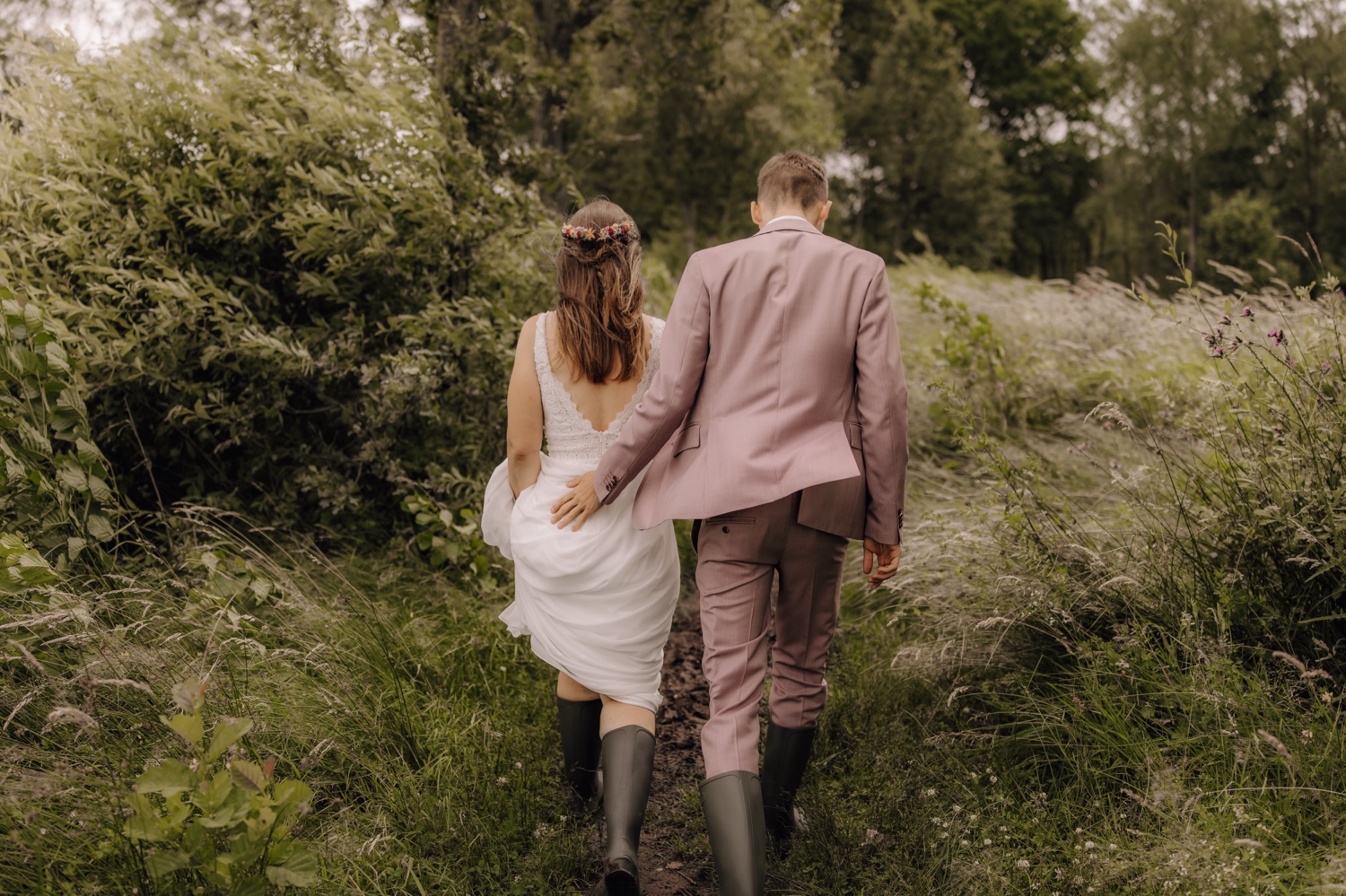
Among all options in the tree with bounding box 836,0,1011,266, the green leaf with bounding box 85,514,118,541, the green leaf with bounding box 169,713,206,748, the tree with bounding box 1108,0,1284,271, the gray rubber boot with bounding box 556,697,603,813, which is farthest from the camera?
the tree with bounding box 1108,0,1284,271

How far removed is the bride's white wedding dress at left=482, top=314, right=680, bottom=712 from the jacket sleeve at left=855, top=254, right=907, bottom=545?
29.3 inches

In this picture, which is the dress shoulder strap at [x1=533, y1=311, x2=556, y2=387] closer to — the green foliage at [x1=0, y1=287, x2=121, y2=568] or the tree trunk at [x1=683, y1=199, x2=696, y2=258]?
the green foliage at [x1=0, y1=287, x2=121, y2=568]

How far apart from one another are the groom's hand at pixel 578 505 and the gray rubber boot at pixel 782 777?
933 millimetres

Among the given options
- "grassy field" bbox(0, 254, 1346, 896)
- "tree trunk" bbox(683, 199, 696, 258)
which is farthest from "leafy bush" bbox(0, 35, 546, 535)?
"tree trunk" bbox(683, 199, 696, 258)

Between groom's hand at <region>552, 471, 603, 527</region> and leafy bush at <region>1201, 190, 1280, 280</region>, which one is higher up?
leafy bush at <region>1201, 190, 1280, 280</region>

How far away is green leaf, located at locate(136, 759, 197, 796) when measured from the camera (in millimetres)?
1936

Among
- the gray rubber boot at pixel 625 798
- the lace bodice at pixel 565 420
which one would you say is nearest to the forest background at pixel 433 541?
the gray rubber boot at pixel 625 798

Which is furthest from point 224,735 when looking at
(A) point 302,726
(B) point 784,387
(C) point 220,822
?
(B) point 784,387

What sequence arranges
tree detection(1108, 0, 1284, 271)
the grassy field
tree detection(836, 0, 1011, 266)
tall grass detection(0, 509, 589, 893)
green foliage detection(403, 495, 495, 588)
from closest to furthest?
tall grass detection(0, 509, 589, 893) → the grassy field → green foliage detection(403, 495, 495, 588) → tree detection(836, 0, 1011, 266) → tree detection(1108, 0, 1284, 271)

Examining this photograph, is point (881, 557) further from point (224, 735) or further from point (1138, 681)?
point (224, 735)

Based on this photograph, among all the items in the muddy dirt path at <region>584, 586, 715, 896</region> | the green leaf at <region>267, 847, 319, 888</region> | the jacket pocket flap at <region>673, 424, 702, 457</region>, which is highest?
the jacket pocket flap at <region>673, 424, 702, 457</region>

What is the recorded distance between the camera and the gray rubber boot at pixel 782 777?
2963 millimetres

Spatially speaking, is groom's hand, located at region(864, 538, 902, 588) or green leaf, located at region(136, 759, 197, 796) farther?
groom's hand, located at region(864, 538, 902, 588)

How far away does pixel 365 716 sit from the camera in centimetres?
300
